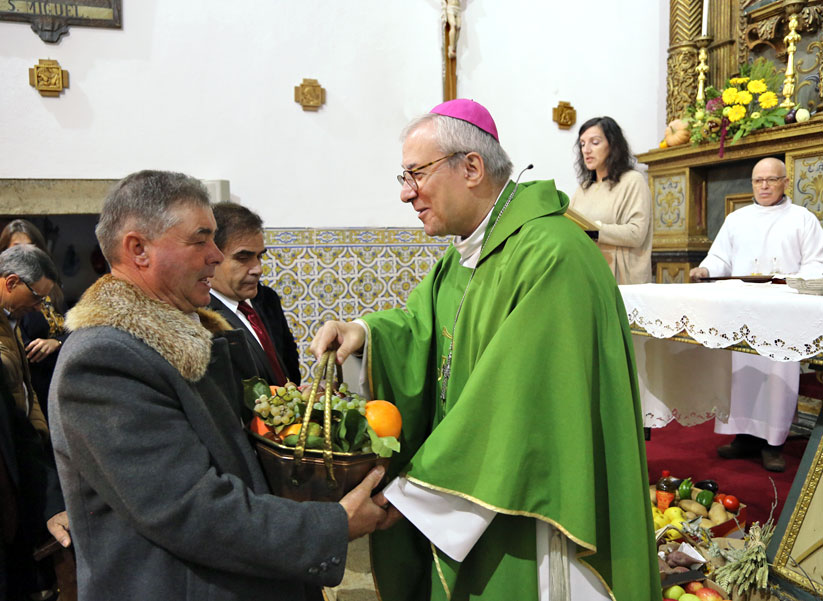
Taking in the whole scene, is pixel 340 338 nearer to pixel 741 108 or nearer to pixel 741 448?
pixel 741 448

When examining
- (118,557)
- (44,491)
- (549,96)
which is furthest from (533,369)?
(549,96)

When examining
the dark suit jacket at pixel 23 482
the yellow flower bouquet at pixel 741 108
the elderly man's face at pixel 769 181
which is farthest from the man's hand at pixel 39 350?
the yellow flower bouquet at pixel 741 108

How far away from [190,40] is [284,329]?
9.55ft

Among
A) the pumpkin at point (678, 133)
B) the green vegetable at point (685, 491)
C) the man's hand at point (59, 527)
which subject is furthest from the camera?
the pumpkin at point (678, 133)

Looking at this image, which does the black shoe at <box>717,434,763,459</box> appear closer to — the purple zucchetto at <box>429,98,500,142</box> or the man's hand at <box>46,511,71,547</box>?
the purple zucchetto at <box>429,98,500,142</box>

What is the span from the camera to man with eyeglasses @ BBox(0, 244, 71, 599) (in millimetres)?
2352

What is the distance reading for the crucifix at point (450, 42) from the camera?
19.1ft

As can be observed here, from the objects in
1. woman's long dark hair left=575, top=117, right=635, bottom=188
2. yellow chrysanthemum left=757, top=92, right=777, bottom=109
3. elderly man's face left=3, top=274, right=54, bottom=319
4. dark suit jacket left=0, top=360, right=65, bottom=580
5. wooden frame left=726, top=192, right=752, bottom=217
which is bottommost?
dark suit jacket left=0, top=360, right=65, bottom=580

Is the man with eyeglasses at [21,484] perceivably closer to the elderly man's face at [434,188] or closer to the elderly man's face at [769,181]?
the elderly man's face at [434,188]

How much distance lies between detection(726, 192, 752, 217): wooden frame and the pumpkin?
2.14 ft

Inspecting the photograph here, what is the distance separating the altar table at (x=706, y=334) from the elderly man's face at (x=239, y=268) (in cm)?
213

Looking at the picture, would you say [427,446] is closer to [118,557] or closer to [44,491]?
[118,557]

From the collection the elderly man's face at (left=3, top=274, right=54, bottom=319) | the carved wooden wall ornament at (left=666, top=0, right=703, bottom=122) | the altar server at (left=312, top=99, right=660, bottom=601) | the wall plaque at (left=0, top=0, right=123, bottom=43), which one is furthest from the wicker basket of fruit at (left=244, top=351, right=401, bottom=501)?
the carved wooden wall ornament at (left=666, top=0, right=703, bottom=122)

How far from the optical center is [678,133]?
6137 mm
